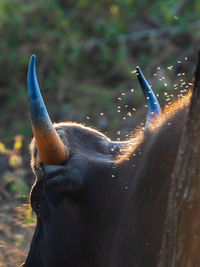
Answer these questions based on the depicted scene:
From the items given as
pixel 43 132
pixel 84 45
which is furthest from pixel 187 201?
pixel 84 45

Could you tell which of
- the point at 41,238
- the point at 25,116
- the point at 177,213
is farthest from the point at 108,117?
the point at 177,213

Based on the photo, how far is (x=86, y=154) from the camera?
3.02 metres

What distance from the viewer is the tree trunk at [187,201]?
186cm

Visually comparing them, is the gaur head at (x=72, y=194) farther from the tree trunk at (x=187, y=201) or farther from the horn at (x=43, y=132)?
the tree trunk at (x=187, y=201)

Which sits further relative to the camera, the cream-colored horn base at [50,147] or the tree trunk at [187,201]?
the cream-colored horn base at [50,147]

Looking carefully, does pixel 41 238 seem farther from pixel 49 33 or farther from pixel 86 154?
pixel 49 33

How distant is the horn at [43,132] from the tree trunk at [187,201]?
0.93 metres

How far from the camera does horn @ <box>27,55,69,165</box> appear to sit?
271cm

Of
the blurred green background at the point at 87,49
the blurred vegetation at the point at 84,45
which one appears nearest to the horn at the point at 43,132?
the blurred green background at the point at 87,49

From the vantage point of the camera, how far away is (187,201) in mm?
1891

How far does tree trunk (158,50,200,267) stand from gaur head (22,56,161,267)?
845 mm

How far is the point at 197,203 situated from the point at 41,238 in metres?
1.41

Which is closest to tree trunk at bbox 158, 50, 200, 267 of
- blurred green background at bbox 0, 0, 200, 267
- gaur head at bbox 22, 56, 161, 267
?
gaur head at bbox 22, 56, 161, 267

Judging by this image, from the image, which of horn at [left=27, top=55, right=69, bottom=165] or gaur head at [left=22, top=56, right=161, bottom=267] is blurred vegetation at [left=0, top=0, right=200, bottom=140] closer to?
gaur head at [left=22, top=56, right=161, bottom=267]
